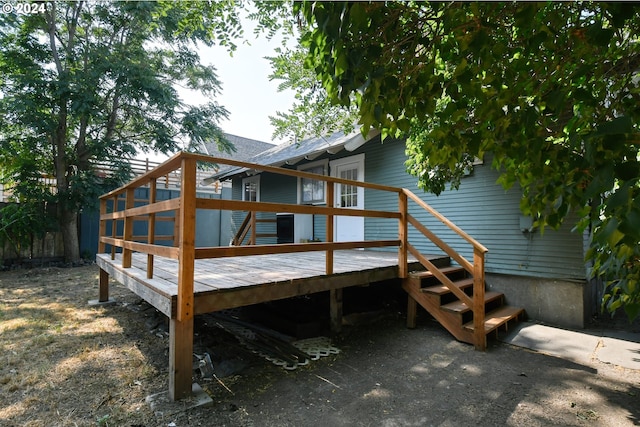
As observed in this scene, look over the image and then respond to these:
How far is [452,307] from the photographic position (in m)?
3.72

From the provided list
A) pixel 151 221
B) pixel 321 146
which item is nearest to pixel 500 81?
pixel 151 221

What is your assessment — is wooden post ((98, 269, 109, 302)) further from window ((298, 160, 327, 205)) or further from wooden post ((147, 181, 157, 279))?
window ((298, 160, 327, 205))

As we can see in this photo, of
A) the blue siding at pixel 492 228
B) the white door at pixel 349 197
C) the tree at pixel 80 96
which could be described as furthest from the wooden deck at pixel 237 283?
the tree at pixel 80 96

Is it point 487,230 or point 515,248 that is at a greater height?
point 487,230

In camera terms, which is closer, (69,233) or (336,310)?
(336,310)

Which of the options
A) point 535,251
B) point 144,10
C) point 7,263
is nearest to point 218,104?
point 144,10

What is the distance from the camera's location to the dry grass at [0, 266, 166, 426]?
216 cm

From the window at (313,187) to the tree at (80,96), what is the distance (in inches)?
164

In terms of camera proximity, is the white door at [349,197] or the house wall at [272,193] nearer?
the white door at [349,197]

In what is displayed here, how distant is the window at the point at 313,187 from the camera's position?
772cm

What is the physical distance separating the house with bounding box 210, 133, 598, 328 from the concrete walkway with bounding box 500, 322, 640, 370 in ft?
1.15
